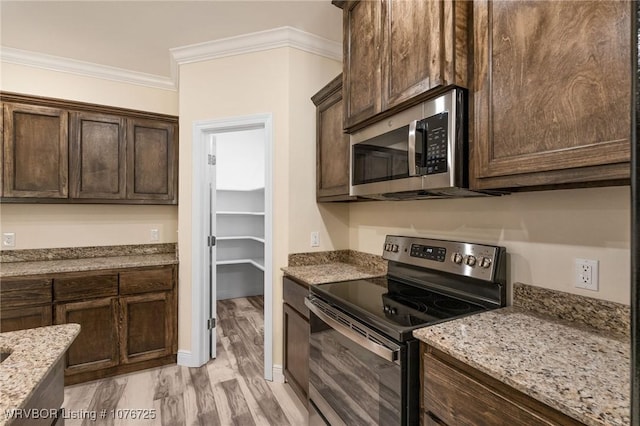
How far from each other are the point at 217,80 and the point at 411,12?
176 cm

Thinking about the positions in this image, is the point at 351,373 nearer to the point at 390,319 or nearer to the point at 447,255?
the point at 390,319

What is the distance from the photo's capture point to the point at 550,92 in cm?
100

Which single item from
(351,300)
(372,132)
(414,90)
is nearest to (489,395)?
(351,300)

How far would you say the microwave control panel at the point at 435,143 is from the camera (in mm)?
1265

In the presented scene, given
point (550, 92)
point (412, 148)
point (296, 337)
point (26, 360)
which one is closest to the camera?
point (26, 360)

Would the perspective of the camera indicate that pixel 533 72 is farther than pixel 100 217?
No

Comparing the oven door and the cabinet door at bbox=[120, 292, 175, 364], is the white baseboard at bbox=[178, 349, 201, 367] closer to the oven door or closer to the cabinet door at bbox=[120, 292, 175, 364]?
the cabinet door at bbox=[120, 292, 175, 364]

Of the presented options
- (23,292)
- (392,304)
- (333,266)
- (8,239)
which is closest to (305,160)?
(333,266)

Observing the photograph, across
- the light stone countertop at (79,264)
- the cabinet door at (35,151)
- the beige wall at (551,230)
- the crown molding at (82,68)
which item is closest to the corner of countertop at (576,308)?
the beige wall at (551,230)

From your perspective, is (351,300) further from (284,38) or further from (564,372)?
(284,38)

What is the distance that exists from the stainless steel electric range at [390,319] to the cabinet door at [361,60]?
0.83m

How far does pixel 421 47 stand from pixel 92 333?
2939 millimetres

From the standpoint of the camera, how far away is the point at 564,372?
83 cm

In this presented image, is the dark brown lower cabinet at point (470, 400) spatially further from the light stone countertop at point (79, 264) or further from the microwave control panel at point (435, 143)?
the light stone countertop at point (79, 264)
